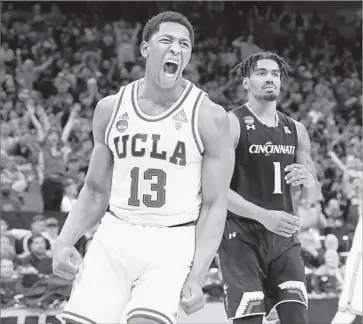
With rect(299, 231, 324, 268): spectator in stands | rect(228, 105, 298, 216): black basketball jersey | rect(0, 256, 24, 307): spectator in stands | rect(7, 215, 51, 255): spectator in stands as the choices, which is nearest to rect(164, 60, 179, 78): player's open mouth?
rect(228, 105, 298, 216): black basketball jersey

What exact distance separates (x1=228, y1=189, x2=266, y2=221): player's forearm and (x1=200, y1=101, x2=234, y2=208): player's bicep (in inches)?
50.0

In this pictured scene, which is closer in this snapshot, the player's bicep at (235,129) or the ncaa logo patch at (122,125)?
the ncaa logo patch at (122,125)

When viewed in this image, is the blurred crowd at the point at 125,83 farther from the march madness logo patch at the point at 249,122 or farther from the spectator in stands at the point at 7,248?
the march madness logo patch at the point at 249,122

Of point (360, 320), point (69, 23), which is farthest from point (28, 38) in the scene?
point (360, 320)

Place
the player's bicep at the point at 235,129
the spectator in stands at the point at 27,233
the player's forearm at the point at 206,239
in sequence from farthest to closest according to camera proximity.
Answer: the spectator in stands at the point at 27,233
the player's bicep at the point at 235,129
the player's forearm at the point at 206,239

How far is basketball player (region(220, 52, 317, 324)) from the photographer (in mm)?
4891

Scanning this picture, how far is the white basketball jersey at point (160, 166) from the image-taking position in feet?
11.9

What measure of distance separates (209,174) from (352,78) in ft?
48.4

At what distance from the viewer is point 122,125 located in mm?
3725

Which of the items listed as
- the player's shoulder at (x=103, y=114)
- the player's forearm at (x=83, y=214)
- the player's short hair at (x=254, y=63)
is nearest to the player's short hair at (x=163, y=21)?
the player's shoulder at (x=103, y=114)

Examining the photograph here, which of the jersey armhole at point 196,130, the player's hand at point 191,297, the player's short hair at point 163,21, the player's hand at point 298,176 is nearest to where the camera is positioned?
the player's hand at point 191,297

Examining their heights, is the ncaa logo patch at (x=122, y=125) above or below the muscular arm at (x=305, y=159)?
above

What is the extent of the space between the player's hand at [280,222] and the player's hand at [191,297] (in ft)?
4.98

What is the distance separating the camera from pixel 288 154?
5.21 metres
